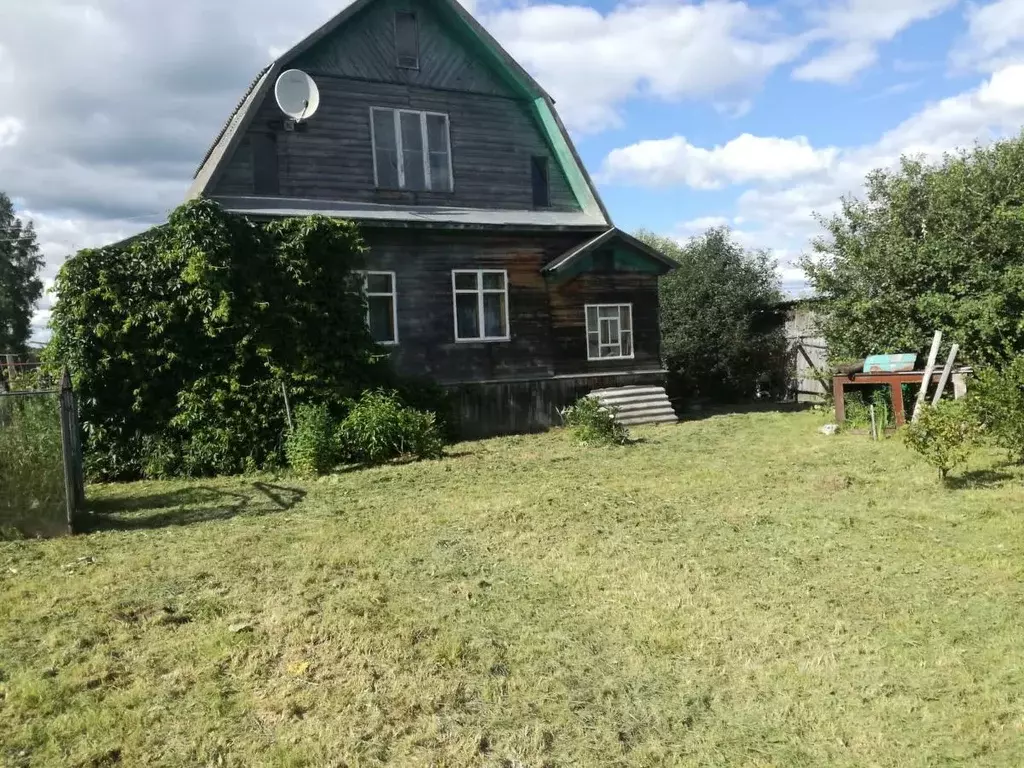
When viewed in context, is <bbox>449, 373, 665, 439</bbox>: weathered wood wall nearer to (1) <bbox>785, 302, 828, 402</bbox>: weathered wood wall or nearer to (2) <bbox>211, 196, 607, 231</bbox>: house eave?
(2) <bbox>211, 196, 607, 231</bbox>: house eave

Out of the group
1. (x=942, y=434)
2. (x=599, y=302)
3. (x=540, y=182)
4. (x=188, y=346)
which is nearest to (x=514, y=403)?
(x=599, y=302)

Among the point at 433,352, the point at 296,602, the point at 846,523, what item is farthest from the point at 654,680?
the point at 433,352

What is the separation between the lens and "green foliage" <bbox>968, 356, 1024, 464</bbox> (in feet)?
27.8

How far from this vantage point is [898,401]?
1277 centimetres

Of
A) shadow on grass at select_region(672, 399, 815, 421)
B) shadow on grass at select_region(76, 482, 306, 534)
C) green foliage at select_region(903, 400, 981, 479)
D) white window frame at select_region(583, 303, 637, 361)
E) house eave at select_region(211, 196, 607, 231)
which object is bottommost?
shadow on grass at select_region(76, 482, 306, 534)

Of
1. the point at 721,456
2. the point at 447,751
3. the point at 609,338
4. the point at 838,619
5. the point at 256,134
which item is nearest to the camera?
the point at 447,751

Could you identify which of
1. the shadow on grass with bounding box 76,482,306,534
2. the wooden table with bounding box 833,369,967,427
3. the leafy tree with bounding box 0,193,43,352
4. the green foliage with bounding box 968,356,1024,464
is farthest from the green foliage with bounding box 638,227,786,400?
the leafy tree with bounding box 0,193,43,352

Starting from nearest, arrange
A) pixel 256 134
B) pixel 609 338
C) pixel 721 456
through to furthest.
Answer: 1. pixel 721 456
2. pixel 256 134
3. pixel 609 338

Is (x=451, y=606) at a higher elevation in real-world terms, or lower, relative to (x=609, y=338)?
lower

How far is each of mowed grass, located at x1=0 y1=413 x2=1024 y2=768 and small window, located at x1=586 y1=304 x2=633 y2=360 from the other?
8803mm

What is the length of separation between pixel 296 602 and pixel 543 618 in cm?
176

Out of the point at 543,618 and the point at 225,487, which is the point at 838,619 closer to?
the point at 543,618

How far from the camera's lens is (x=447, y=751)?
3518 millimetres

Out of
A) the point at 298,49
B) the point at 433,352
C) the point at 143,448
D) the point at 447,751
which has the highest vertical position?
the point at 298,49
